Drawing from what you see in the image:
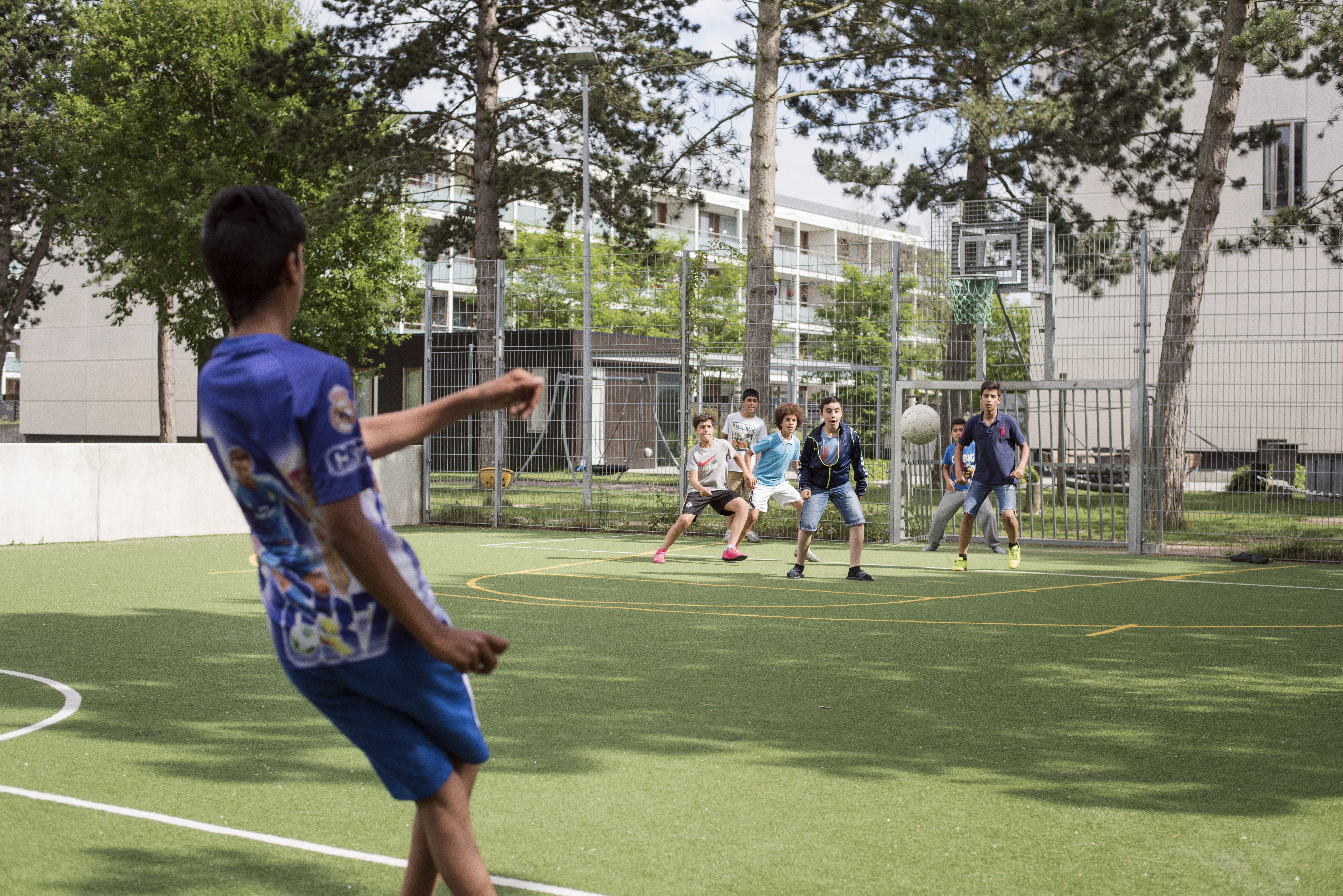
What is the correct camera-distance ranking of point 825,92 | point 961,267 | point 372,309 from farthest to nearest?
point 372,309
point 825,92
point 961,267

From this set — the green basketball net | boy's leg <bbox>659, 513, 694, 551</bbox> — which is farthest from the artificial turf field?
the green basketball net

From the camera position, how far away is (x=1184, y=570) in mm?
13883

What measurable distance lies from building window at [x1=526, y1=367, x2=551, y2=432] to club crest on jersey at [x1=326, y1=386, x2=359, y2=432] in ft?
57.3

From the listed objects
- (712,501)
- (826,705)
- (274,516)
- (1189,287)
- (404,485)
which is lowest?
(826,705)

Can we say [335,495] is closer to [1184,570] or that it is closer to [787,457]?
[787,457]

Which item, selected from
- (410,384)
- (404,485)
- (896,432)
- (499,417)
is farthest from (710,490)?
(410,384)

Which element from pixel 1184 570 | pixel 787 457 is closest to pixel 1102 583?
pixel 1184 570

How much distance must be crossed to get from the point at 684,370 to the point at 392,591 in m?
16.4

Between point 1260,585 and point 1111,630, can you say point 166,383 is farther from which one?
point 1111,630

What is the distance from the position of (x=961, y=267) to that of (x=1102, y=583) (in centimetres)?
812

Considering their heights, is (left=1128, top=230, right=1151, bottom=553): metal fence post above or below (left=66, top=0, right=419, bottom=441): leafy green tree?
below

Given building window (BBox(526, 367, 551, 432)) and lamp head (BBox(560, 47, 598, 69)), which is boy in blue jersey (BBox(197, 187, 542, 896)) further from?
lamp head (BBox(560, 47, 598, 69))

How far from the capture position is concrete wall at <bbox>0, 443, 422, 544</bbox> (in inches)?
627

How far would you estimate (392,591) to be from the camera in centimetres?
235
